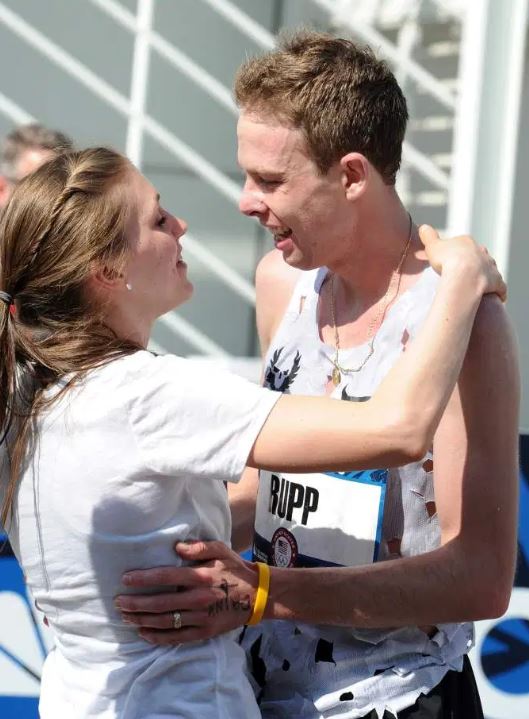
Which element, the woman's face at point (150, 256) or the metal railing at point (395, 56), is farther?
the metal railing at point (395, 56)

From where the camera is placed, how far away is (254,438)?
182 centimetres

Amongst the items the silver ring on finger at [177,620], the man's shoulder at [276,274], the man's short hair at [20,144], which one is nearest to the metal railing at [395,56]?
the man's short hair at [20,144]

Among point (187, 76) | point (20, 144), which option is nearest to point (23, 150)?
point (20, 144)

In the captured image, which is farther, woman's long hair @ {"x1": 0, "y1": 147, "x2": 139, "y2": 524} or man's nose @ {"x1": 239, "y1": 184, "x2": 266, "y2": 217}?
man's nose @ {"x1": 239, "y1": 184, "x2": 266, "y2": 217}

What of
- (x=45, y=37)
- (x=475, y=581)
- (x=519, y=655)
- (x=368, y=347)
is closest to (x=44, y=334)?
(x=368, y=347)

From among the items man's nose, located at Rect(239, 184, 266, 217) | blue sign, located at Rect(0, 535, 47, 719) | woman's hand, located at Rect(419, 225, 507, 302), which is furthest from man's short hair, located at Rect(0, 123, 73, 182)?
woman's hand, located at Rect(419, 225, 507, 302)

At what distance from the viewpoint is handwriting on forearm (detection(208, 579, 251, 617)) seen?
195 cm

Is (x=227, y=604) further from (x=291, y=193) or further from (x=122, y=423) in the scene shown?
(x=291, y=193)

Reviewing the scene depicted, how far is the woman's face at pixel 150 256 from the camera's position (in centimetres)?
205

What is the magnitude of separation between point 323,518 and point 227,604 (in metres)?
0.29

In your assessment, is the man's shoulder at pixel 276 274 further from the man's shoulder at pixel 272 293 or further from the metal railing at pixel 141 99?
the metal railing at pixel 141 99

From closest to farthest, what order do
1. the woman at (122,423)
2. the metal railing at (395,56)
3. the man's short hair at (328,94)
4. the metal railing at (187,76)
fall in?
the woman at (122,423) → the man's short hair at (328,94) → the metal railing at (395,56) → the metal railing at (187,76)

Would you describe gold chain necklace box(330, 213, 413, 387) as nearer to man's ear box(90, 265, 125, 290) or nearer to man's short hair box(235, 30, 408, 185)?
man's short hair box(235, 30, 408, 185)

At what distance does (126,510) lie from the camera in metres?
1.88
